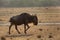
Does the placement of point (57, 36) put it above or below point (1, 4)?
above

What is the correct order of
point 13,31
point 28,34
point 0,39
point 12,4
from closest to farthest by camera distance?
point 0,39 < point 28,34 < point 13,31 < point 12,4

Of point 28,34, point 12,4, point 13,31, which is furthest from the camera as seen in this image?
point 12,4

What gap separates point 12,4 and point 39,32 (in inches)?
2655

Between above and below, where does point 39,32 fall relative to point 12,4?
above

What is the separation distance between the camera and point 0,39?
2281cm

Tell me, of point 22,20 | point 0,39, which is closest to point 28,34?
point 22,20

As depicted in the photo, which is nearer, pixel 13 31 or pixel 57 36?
pixel 57 36

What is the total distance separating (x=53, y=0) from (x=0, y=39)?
74.2m

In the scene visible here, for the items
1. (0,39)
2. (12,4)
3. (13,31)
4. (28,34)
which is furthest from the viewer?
(12,4)

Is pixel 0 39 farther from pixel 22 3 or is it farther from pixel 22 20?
pixel 22 3

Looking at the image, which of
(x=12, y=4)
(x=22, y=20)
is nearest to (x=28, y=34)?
(x=22, y=20)

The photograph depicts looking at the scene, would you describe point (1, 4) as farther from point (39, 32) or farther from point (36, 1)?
point (39, 32)

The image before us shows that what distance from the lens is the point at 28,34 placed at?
25.0 metres

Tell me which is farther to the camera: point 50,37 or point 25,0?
point 25,0
